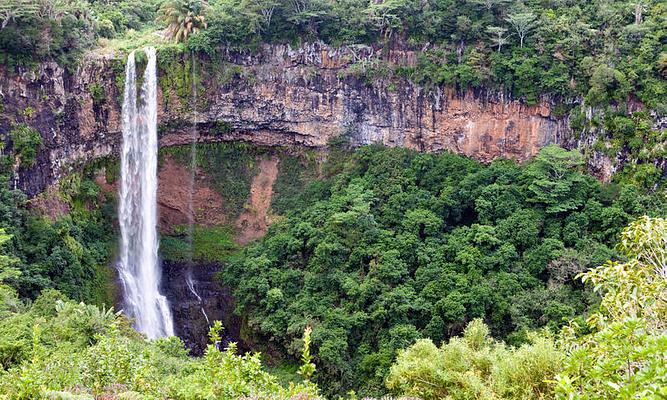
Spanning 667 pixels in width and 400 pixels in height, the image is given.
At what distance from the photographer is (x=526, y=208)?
2033 centimetres

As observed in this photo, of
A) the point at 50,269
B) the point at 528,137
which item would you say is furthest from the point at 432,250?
the point at 50,269

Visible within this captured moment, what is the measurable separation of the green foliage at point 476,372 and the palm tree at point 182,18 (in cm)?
1612

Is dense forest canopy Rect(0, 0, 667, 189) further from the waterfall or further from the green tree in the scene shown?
the waterfall

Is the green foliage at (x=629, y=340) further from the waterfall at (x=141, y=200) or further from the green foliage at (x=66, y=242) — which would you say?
the waterfall at (x=141, y=200)

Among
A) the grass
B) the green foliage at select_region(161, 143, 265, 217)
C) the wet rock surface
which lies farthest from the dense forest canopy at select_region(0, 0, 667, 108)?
the wet rock surface

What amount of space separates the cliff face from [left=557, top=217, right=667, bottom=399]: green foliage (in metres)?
16.0

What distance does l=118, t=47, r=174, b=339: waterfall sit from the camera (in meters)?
22.7

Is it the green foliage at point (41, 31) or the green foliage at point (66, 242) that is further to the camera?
the green foliage at point (41, 31)

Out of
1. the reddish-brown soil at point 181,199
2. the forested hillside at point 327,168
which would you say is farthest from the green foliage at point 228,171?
the reddish-brown soil at point 181,199

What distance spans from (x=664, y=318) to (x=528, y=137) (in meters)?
17.1

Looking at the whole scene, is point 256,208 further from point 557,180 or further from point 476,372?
point 476,372

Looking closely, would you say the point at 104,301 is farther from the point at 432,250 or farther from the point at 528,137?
the point at 528,137

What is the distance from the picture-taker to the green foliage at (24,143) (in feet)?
64.6

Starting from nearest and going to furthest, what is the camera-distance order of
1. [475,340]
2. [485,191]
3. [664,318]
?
[664,318] < [475,340] < [485,191]
